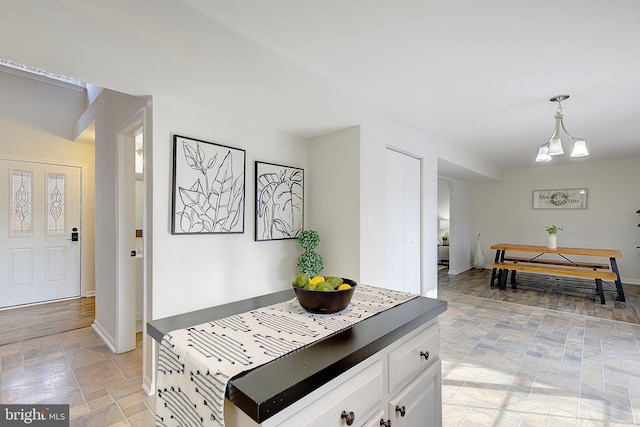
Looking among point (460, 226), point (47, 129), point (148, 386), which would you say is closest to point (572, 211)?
point (460, 226)

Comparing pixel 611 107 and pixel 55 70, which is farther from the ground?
pixel 611 107

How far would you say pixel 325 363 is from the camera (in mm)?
866

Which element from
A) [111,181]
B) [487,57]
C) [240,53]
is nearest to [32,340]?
[111,181]

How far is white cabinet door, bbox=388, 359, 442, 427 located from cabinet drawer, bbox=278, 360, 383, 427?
0.12 metres

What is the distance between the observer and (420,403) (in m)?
1.28

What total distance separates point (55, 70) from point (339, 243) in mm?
2331

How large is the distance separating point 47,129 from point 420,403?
5605 millimetres

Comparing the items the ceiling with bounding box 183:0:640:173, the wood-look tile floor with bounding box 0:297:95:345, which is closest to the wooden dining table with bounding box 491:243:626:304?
the ceiling with bounding box 183:0:640:173

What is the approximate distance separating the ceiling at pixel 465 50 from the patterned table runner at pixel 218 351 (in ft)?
4.99

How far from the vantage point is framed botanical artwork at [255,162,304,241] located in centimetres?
280

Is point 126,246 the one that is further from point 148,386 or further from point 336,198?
point 336,198

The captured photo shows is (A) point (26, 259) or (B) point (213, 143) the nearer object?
(B) point (213, 143)

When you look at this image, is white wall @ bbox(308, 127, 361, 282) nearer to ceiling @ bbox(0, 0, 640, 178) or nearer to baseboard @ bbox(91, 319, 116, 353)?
ceiling @ bbox(0, 0, 640, 178)

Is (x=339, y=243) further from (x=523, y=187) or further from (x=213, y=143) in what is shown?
(x=523, y=187)
